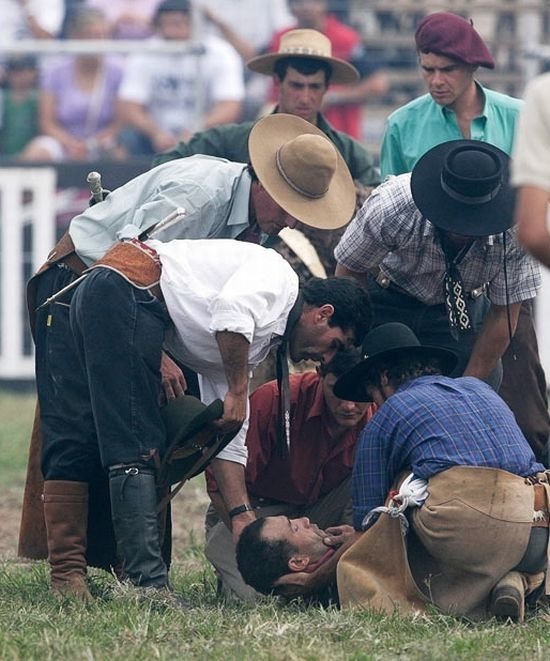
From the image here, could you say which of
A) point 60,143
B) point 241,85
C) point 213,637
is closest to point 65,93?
point 60,143

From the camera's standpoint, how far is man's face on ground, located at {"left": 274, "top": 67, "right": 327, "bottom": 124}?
769 cm

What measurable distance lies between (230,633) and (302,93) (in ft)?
11.4

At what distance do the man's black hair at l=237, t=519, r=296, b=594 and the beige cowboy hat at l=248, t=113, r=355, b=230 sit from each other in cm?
123

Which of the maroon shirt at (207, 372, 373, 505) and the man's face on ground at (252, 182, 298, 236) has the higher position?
the man's face on ground at (252, 182, 298, 236)

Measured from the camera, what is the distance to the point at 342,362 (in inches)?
238

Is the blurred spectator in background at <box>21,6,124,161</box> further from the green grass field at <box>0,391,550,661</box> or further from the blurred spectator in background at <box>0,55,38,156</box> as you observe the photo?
the green grass field at <box>0,391,550,661</box>

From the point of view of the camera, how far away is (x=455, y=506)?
547cm

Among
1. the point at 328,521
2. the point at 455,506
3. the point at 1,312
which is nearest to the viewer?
the point at 455,506

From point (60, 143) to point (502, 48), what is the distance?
12.0ft

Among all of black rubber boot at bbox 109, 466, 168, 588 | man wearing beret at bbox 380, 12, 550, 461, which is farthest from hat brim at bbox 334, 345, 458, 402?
man wearing beret at bbox 380, 12, 550, 461

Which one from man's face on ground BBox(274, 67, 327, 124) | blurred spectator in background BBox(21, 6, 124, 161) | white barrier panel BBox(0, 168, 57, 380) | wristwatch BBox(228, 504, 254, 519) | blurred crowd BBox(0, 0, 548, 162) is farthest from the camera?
blurred spectator in background BBox(21, 6, 124, 161)

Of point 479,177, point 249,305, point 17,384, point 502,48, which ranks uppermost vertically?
point 502,48

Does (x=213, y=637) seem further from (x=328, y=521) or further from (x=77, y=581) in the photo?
(x=328, y=521)

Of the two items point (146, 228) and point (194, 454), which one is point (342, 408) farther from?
point (146, 228)
